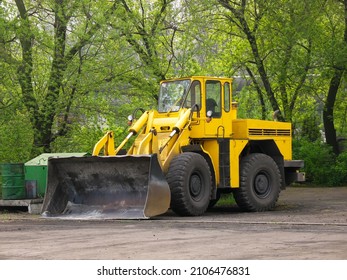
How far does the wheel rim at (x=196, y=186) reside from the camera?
1923cm

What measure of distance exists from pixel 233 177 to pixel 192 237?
252 inches

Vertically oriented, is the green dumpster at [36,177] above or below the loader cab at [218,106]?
below

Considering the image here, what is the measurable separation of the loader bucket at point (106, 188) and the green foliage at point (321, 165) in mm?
12881

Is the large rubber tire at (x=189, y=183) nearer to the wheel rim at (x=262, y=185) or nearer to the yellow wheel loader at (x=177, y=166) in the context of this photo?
the yellow wheel loader at (x=177, y=166)

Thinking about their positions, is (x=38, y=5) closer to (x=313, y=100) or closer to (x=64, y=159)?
(x=64, y=159)

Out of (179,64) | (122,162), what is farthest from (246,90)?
(122,162)

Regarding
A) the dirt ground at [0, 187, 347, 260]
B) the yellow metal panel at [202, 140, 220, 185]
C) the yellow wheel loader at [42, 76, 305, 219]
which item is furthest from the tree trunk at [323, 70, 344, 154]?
the yellow metal panel at [202, 140, 220, 185]

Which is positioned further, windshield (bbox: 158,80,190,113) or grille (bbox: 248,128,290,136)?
grille (bbox: 248,128,290,136)

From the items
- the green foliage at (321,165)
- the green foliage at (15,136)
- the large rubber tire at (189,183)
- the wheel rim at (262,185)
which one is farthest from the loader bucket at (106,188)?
the green foliage at (321,165)

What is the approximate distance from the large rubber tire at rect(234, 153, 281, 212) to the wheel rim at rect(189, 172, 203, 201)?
1525mm

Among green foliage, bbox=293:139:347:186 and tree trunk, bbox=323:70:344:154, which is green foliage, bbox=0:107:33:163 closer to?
green foliage, bbox=293:139:347:186

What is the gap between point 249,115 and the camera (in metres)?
31.2

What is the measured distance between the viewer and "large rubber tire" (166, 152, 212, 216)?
18.8m

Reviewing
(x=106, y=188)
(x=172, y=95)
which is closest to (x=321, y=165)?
(x=172, y=95)
